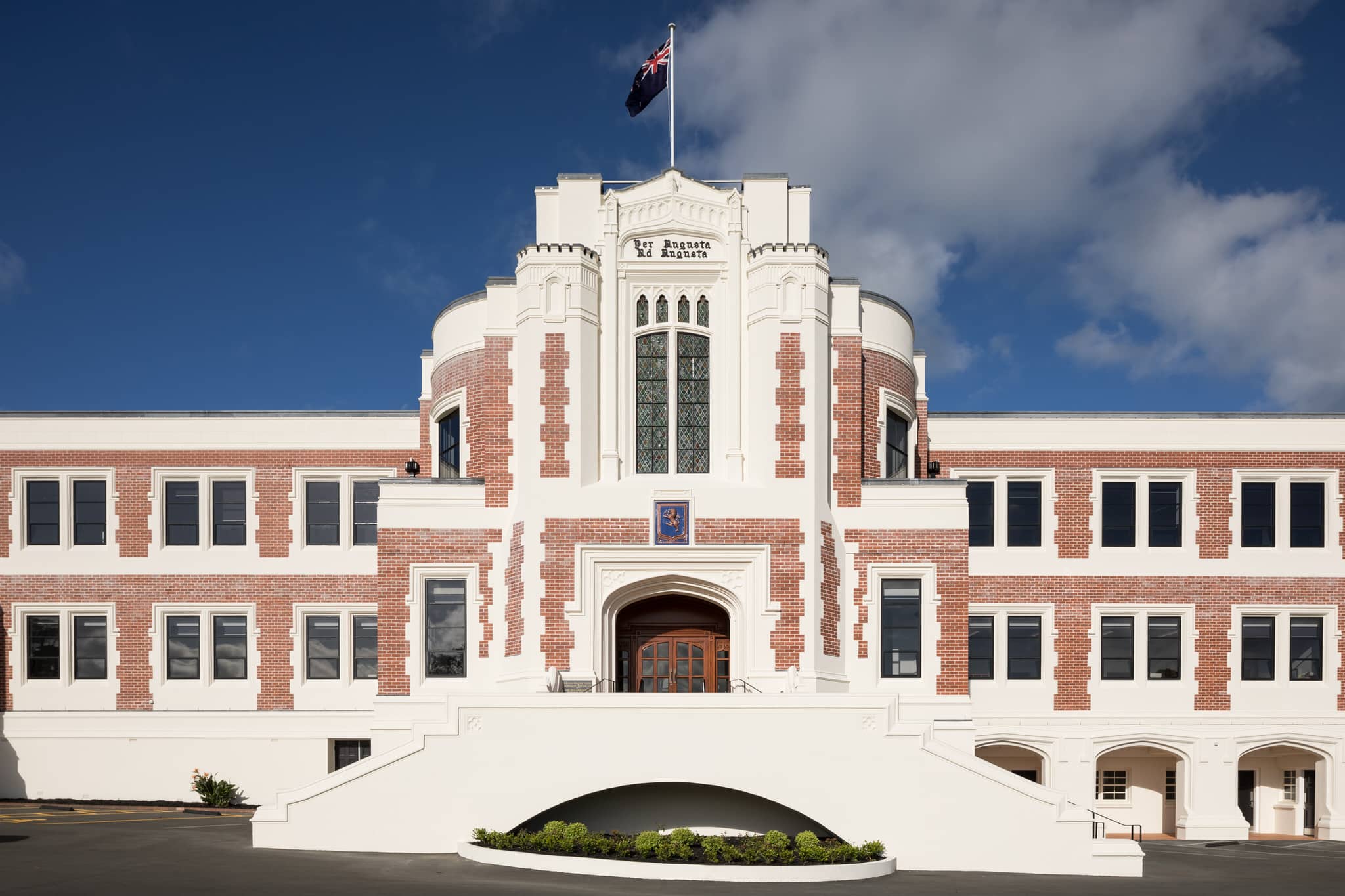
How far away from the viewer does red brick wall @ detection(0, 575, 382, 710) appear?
2953 centimetres

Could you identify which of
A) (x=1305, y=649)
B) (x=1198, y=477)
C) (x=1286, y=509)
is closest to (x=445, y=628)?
(x=1198, y=477)

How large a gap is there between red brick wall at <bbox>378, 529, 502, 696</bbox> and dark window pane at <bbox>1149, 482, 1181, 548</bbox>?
16711 millimetres

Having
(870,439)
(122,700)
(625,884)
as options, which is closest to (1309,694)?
(870,439)

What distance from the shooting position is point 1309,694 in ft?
96.5

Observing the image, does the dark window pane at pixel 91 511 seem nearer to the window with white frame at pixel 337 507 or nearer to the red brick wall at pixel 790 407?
the window with white frame at pixel 337 507

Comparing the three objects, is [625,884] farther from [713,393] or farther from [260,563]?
[260,563]

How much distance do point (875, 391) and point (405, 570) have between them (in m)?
11.1

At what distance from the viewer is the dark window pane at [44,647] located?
2962 cm

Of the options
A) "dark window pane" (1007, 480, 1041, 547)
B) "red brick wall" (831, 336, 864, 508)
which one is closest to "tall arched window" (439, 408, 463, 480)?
"red brick wall" (831, 336, 864, 508)

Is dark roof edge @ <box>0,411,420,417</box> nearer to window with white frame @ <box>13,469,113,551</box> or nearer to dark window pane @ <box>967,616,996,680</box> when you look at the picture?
window with white frame @ <box>13,469,113,551</box>

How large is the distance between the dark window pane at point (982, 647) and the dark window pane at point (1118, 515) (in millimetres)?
3649

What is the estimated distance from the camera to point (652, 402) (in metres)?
24.8

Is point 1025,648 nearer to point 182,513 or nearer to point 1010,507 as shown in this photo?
point 1010,507

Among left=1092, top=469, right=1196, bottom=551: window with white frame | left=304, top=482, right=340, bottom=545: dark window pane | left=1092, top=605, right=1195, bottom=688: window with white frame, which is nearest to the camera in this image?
left=1092, top=605, right=1195, bottom=688: window with white frame
